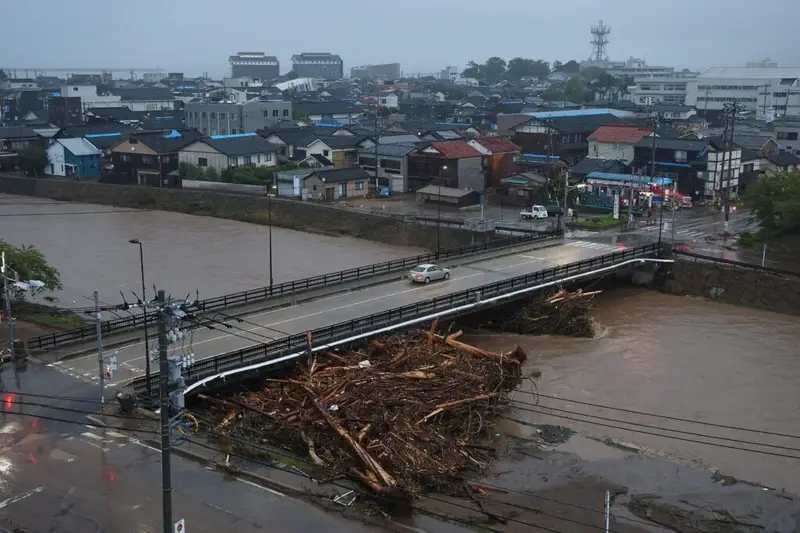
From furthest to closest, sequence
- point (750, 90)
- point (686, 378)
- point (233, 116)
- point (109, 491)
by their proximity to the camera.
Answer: point (750, 90) → point (233, 116) → point (686, 378) → point (109, 491)

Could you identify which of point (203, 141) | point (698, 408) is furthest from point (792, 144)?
point (698, 408)

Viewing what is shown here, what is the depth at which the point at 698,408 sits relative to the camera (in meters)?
18.0

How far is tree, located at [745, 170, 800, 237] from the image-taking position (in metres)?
30.4

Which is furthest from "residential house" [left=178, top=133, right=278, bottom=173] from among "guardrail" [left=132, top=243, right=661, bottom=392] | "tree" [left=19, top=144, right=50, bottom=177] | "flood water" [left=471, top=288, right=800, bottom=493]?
"flood water" [left=471, top=288, right=800, bottom=493]

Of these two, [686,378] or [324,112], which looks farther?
[324,112]

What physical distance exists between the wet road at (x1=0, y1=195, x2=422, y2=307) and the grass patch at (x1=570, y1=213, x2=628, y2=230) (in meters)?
7.34

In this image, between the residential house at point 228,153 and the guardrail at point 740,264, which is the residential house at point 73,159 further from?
the guardrail at point 740,264

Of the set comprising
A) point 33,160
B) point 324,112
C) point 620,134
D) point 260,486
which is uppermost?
point 324,112

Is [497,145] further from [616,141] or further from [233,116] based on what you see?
[233,116]

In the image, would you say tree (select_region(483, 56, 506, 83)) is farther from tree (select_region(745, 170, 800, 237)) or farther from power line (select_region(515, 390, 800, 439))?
power line (select_region(515, 390, 800, 439))

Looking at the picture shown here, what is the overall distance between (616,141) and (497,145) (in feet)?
22.5

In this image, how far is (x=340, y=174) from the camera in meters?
45.9

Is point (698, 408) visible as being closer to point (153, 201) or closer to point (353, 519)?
point (353, 519)

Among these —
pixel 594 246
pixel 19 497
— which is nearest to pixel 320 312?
pixel 19 497
